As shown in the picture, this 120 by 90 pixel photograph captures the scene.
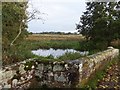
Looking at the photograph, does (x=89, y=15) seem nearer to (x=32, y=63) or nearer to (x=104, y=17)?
(x=104, y=17)

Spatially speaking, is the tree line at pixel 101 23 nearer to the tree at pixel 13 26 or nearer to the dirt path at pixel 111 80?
the tree at pixel 13 26

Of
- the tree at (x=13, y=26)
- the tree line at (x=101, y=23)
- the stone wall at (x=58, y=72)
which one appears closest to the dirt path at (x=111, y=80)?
the stone wall at (x=58, y=72)

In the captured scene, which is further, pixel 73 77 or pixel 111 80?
pixel 111 80

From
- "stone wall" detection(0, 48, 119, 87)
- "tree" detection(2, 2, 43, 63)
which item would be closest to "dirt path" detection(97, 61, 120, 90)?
"stone wall" detection(0, 48, 119, 87)

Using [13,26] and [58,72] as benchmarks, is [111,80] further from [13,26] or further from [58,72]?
[13,26]

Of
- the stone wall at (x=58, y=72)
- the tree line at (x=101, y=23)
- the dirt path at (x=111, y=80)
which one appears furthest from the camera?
the tree line at (x=101, y=23)

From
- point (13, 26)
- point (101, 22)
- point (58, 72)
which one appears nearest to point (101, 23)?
point (101, 22)

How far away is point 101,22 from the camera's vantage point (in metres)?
29.9

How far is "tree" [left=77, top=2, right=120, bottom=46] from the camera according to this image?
29922 millimetres

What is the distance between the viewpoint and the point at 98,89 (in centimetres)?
946

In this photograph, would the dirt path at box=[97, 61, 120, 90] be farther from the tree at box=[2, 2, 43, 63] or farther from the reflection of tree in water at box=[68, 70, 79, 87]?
the tree at box=[2, 2, 43, 63]

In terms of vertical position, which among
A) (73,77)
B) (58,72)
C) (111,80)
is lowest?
(111,80)

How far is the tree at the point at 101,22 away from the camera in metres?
29.9

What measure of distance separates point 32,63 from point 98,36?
2182 centimetres
